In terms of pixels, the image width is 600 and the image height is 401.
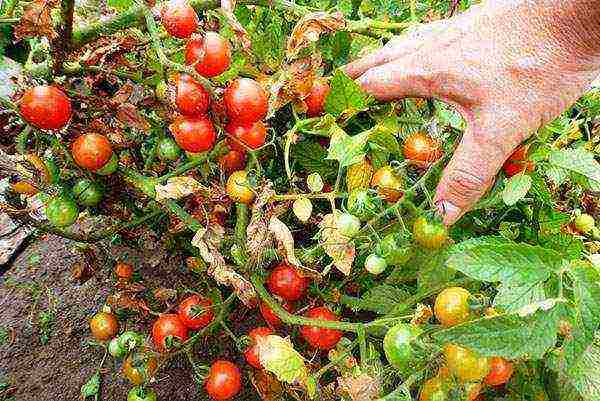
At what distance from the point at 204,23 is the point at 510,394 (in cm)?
87

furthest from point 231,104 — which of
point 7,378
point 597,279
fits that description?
point 7,378

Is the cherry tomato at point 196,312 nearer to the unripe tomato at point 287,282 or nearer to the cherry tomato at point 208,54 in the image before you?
the unripe tomato at point 287,282

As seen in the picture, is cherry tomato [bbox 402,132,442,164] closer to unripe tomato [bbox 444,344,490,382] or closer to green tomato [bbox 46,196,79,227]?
unripe tomato [bbox 444,344,490,382]

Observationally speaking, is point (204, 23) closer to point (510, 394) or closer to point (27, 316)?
point (510, 394)

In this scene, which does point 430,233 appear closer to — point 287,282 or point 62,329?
point 287,282

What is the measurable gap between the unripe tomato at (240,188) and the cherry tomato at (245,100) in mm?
125

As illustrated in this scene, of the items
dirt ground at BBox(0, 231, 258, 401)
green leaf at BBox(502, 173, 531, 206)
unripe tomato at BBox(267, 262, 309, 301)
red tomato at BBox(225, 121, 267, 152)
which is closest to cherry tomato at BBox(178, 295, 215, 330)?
unripe tomato at BBox(267, 262, 309, 301)

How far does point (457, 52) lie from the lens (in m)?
1.10

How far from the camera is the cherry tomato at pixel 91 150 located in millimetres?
1115

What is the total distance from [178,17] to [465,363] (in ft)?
2.10

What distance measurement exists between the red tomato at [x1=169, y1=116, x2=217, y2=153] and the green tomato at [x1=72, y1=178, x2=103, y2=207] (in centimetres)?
26

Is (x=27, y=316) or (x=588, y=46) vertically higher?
(x=588, y=46)

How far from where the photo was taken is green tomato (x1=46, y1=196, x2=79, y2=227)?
119 centimetres

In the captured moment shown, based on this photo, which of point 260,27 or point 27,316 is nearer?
point 260,27
